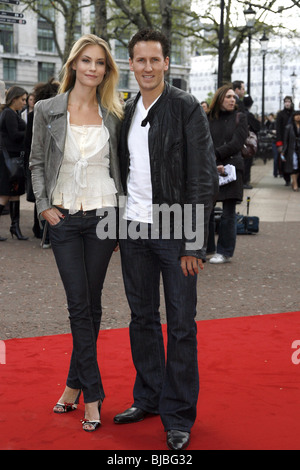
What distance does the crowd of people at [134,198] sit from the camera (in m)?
3.71

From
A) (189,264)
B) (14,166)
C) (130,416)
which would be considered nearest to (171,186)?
(189,264)

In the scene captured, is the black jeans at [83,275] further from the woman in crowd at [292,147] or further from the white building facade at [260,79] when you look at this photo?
the white building facade at [260,79]

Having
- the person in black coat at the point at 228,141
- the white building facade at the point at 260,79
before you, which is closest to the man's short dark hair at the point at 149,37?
the person in black coat at the point at 228,141

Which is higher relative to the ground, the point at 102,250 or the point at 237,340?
the point at 102,250

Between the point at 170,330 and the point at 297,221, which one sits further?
the point at 297,221

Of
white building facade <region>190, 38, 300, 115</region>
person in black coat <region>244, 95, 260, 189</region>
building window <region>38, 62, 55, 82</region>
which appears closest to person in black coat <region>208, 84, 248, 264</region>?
person in black coat <region>244, 95, 260, 189</region>

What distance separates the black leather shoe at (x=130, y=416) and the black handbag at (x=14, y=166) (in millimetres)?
6717

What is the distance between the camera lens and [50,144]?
12.8 ft

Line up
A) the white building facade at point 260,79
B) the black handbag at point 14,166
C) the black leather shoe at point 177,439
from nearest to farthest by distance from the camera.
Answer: the black leather shoe at point 177,439, the black handbag at point 14,166, the white building facade at point 260,79

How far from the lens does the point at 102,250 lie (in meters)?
3.91

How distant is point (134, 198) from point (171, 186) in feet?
0.71

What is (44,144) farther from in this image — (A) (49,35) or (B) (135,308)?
(A) (49,35)

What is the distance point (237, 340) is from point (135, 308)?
6.06 feet

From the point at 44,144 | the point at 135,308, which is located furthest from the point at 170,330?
the point at 44,144
